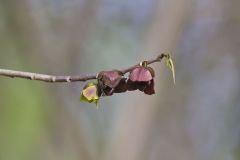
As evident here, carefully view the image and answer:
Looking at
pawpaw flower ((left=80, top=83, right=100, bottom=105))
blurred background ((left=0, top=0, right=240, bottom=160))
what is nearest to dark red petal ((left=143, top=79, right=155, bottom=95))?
pawpaw flower ((left=80, top=83, right=100, bottom=105))

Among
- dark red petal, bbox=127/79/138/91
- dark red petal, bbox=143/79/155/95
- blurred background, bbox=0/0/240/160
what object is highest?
blurred background, bbox=0/0/240/160

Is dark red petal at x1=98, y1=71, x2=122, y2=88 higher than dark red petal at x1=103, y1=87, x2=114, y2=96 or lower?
higher

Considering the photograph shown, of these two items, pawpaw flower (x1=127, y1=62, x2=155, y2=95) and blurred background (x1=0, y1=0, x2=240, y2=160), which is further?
blurred background (x1=0, y1=0, x2=240, y2=160)

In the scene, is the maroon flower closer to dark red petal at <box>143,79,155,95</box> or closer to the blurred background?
dark red petal at <box>143,79,155,95</box>

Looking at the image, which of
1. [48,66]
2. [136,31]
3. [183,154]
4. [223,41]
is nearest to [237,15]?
[223,41]

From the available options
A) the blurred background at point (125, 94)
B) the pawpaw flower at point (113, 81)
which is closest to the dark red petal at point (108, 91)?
the pawpaw flower at point (113, 81)

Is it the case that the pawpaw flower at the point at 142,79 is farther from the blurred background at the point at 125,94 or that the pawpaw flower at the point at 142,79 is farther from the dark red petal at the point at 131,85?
the blurred background at the point at 125,94

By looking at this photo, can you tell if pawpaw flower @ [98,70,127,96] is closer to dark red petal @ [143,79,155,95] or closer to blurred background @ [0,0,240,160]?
dark red petal @ [143,79,155,95]
